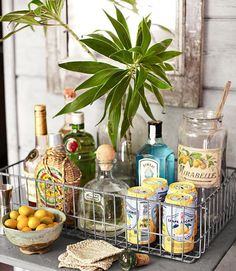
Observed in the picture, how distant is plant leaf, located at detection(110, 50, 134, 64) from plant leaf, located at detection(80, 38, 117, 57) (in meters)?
0.05

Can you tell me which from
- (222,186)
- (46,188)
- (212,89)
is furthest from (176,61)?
(46,188)

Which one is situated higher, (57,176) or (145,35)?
(145,35)

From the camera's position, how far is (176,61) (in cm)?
154

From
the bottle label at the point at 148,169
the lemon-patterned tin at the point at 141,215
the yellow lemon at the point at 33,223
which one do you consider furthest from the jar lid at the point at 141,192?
the yellow lemon at the point at 33,223

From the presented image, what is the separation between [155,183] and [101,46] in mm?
347

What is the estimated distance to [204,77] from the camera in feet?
5.07

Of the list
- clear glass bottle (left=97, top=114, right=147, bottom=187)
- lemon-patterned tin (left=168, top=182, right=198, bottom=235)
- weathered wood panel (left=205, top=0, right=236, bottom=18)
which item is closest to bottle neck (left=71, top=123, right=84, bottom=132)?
clear glass bottle (left=97, top=114, right=147, bottom=187)

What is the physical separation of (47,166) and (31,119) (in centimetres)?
50

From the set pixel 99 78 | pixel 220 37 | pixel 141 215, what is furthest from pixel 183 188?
pixel 220 37

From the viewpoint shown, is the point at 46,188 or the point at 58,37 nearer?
the point at 46,188

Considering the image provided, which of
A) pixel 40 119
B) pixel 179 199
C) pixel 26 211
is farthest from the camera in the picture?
pixel 40 119

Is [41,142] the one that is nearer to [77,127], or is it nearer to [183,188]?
[77,127]

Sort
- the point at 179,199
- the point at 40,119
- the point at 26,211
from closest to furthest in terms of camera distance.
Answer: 1. the point at 179,199
2. the point at 26,211
3. the point at 40,119

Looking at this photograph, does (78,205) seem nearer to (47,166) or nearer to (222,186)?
(47,166)
